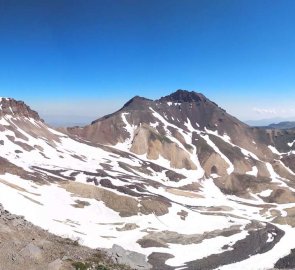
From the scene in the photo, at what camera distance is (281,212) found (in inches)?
6767

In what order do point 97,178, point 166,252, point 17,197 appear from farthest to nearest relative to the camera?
1. point 97,178
2. point 17,197
3. point 166,252

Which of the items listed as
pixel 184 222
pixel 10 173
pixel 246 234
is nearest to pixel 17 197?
pixel 10 173

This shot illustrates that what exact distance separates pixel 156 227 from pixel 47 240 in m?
79.9

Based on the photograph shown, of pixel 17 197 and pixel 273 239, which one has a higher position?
pixel 17 197

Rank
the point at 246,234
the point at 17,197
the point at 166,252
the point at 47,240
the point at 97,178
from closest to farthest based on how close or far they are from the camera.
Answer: the point at 47,240 < the point at 166,252 < the point at 17,197 < the point at 246,234 < the point at 97,178

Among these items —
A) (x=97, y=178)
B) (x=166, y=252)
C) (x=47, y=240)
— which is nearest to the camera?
(x=47, y=240)

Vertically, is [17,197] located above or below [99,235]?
above

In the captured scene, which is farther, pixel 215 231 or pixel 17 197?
pixel 215 231

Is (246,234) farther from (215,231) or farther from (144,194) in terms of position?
(144,194)

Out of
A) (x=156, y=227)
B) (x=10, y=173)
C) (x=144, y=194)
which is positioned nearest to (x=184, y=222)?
(x=156, y=227)

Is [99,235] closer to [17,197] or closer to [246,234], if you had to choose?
[17,197]

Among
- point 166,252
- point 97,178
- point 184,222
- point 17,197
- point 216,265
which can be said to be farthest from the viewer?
point 97,178

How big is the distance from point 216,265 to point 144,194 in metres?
71.7

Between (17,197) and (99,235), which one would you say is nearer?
(99,235)
